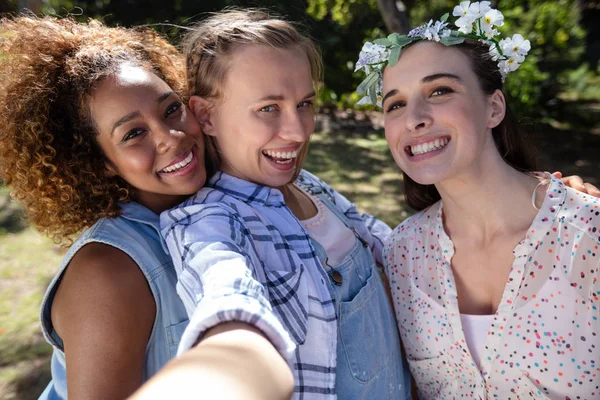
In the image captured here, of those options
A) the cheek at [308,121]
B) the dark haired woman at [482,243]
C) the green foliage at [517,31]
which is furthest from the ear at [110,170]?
the green foliage at [517,31]

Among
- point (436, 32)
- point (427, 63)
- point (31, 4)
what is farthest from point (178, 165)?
point (31, 4)

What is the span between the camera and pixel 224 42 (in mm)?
2164

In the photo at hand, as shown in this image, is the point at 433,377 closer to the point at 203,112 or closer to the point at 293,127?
the point at 293,127

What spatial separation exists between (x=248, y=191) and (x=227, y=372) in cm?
114

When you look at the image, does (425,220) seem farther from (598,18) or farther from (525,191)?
(598,18)

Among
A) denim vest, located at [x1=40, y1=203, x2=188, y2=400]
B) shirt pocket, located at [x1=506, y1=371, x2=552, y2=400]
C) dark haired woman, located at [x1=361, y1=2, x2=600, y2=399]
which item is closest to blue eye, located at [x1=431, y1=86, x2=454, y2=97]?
dark haired woman, located at [x1=361, y1=2, x2=600, y2=399]

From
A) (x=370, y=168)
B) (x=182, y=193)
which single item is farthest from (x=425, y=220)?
(x=370, y=168)

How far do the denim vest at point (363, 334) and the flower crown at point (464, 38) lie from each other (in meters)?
0.84

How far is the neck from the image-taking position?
2.19m

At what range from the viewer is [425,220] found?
2520 millimetres

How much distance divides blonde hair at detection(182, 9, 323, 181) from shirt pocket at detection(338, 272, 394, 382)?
910 mm

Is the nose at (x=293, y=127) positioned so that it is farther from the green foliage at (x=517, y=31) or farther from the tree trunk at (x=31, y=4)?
the green foliage at (x=517, y=31)

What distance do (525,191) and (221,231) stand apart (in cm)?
133

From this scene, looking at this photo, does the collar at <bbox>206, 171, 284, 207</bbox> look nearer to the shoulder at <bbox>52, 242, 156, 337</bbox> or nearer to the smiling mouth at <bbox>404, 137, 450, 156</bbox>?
the shoulder at <bbox>52, 242, 156, 337</bbox>
